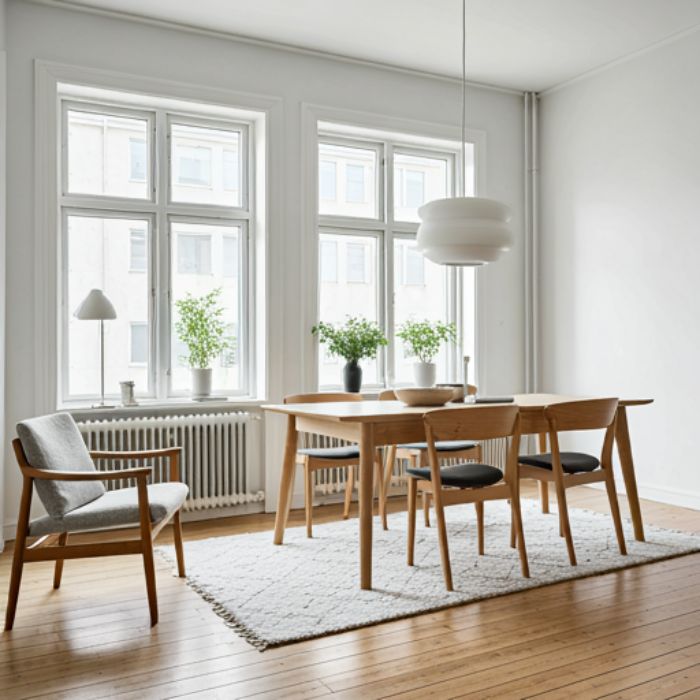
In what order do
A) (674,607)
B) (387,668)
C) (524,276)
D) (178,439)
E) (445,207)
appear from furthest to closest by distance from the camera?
(524,276)
(178,439)
(445,207)
(674,607)
(387,668)

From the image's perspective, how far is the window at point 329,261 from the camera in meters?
5.55

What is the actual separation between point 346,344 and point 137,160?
186cm

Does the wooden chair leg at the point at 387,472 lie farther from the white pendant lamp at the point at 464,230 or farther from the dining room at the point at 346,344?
the white pendant lamp at the point at 464,230

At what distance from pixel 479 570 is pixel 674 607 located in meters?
0.85

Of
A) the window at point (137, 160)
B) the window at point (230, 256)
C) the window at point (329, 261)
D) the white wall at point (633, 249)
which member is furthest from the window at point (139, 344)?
the white wall at point (633, 249)

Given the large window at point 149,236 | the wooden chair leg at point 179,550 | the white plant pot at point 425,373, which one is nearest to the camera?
the wooden chair leg at point 179,550

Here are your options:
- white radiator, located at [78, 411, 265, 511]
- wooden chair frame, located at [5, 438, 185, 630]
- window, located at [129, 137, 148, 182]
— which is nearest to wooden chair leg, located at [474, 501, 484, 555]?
wooden chair frame, located at [5, 438, 185, 630]

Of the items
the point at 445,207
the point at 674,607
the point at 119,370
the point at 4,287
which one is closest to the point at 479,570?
the point at 674,607

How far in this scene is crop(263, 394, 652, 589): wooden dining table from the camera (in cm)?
321

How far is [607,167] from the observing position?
5.51m

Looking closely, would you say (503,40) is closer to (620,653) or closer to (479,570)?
(479,570)

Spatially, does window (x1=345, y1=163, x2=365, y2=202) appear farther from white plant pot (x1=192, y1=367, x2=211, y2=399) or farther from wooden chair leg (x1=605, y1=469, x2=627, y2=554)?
wooden chair leg (x1=605, y1=469, x2=627, y2=554)

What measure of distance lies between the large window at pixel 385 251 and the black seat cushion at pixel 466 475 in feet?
6.96

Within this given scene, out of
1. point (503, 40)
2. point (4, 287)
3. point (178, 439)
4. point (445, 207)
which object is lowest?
point (178, 439)
